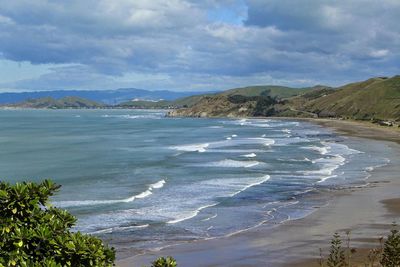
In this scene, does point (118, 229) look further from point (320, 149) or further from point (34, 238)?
point (320, 149)

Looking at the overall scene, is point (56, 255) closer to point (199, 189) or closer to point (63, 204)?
point (63, 204)

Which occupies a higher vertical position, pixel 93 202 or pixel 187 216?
pixel 93 202

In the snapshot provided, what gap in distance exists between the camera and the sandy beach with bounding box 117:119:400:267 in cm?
2298

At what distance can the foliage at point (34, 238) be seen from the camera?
7.18m

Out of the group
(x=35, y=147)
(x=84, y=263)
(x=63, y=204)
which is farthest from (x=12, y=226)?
(x=35, y=147)

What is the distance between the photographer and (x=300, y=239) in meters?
26.7

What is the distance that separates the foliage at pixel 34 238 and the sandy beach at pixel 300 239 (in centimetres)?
1505

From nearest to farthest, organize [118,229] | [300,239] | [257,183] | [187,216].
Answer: [300,239], [118,229], [187,216], [257,183]

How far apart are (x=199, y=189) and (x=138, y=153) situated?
31.0 metres

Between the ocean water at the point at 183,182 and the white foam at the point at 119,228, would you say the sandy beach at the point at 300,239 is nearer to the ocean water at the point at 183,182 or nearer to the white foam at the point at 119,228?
the ocean water at the point at 183,182

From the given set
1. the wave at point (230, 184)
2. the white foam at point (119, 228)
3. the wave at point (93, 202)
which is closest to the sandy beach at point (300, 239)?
the white foam at point (119, 228)

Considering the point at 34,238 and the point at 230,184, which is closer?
the point at 34,238

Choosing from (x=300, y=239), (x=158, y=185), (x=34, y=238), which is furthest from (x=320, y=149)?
(x=34, y=238)

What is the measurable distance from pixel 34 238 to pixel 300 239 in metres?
21.1
